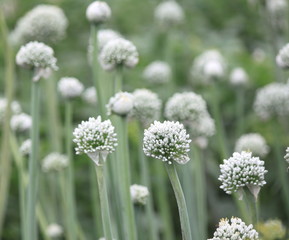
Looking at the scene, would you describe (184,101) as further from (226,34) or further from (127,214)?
(226,34)

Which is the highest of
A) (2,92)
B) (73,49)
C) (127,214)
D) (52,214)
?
(73,49)

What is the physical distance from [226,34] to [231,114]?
734 millimetres

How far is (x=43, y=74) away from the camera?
1007 millimetres

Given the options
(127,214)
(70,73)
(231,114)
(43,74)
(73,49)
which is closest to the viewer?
(127,214)

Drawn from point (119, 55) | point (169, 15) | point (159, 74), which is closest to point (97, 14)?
point (119, 55)

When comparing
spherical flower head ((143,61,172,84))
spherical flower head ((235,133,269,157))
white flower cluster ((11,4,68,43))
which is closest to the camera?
spherical flower head ((235,133,269,157))

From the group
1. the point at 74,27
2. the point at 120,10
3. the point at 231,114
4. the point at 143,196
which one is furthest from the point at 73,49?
the point at 143,196

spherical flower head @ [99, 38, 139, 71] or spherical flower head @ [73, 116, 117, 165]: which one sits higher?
spherical flower head @ [99, 38, 139, 71]

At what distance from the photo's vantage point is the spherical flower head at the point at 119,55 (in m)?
1.06

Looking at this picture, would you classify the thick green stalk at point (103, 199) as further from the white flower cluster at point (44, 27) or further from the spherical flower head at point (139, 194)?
the white flower cluster at point (44, 27)

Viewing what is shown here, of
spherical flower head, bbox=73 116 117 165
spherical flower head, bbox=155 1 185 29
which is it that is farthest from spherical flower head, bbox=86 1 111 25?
spherical flower head, bbox=155 1 185 29

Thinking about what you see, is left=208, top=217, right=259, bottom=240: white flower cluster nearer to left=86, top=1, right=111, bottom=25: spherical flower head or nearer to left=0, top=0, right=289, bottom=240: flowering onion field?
left=0, top=0, right=289, bottom=240: flowering onion field

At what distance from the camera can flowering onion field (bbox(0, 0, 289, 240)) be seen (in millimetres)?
772

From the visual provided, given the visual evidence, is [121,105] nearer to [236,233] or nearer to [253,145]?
[236,233]
